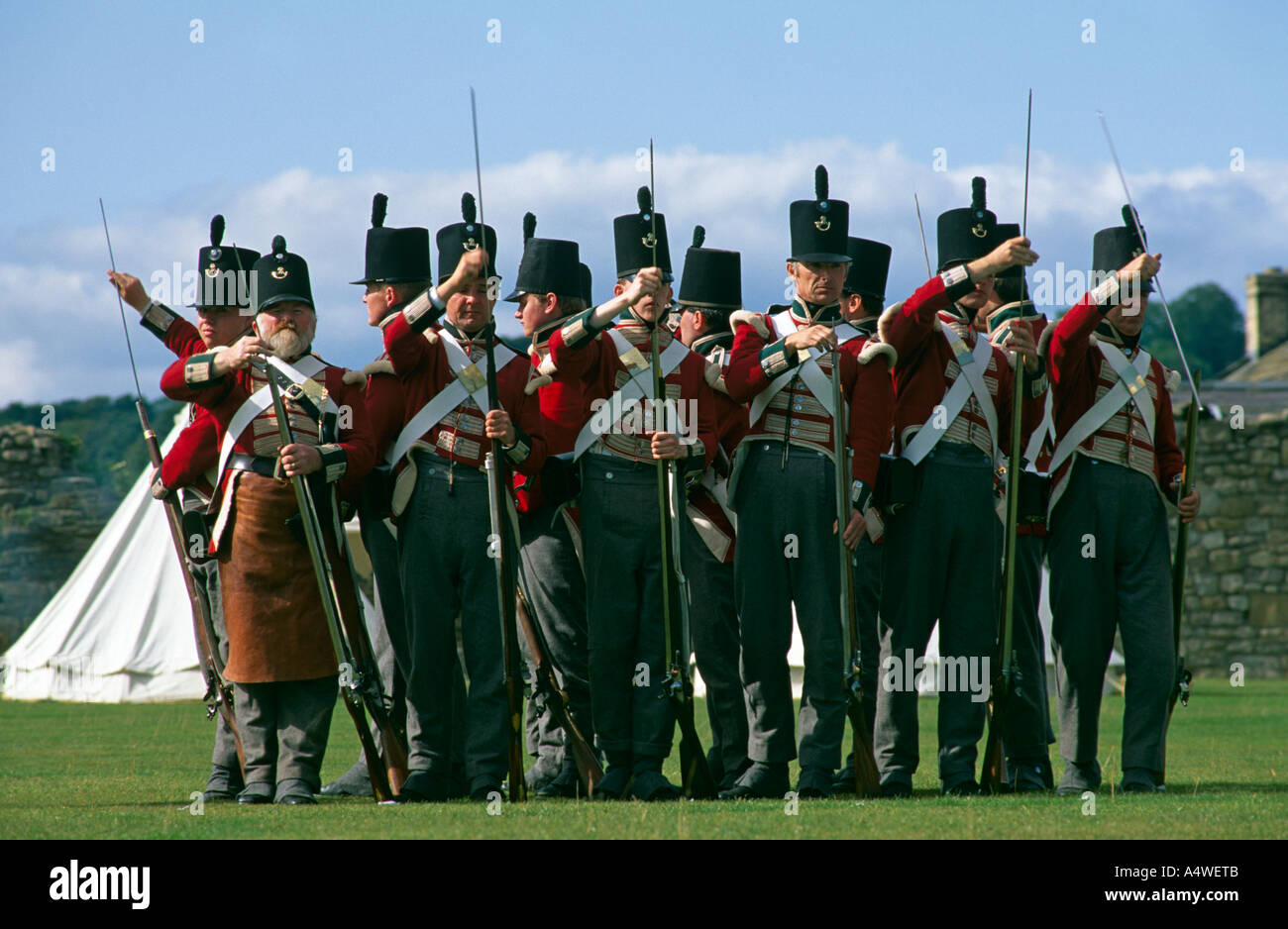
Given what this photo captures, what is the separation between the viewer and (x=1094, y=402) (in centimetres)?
773

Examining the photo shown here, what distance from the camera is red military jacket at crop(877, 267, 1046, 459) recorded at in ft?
23.8

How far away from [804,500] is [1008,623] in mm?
1000

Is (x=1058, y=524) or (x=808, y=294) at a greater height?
(x=808, y=294)

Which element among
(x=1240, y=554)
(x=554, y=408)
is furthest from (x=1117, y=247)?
(x=1240, y=554)

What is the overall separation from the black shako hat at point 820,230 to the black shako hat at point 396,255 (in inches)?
67.6

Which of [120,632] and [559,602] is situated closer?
[559,602]

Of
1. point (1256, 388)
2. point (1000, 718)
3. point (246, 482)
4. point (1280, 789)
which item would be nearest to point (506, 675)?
point (246, 482)

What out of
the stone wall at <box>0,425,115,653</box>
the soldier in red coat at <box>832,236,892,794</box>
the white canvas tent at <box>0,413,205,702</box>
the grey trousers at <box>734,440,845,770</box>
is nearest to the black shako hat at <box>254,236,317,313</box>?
the grey trousers at <box>734,440,845,770</box>

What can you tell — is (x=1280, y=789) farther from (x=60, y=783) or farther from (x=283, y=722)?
(x=60, y=783)

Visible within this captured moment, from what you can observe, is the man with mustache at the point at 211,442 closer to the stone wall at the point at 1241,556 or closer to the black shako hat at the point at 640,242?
the black shako hat at the point at 640,242

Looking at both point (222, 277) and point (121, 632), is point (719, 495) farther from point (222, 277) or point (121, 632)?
point (121, 632)

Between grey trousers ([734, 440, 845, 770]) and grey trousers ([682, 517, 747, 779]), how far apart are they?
32 cm

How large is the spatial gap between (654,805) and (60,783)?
3.36m

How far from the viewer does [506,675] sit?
703 cm
